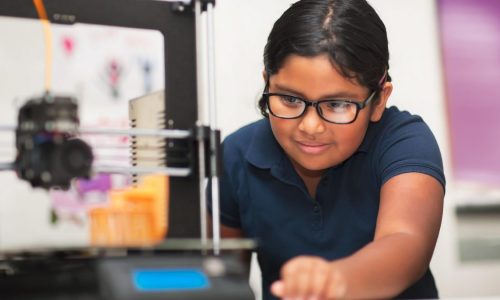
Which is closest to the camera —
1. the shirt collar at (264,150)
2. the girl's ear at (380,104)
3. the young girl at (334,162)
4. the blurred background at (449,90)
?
the young girl at (334,162)

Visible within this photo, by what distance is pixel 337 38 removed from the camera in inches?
41.8

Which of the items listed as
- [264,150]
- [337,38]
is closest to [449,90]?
[264,150]

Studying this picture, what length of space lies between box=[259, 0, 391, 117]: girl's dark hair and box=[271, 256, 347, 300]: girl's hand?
0.48 metres

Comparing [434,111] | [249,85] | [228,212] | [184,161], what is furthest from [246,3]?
[184,161]

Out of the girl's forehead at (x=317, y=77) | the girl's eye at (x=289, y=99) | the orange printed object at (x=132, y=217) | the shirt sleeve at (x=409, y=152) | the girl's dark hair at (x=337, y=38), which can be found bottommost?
A: the orange printed object at (x=132, y=217)

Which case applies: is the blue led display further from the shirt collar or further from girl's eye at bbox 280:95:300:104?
the shirt collar

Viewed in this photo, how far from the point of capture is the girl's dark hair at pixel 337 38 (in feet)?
3.44

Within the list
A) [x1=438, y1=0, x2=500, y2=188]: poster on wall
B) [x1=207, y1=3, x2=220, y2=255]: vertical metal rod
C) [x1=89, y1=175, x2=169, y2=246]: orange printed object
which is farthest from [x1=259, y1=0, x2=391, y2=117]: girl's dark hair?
[x1=438, y1=0, x2=500, y2=188]: poster on wall

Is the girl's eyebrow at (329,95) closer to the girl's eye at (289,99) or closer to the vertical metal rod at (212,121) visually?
the girl's eye at (289,99)

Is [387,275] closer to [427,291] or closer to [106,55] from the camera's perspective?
[427,291]

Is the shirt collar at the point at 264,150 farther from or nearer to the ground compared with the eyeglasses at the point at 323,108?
nearer to the ground

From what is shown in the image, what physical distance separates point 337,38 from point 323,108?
0.13m

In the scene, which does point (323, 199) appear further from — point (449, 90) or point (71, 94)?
point (449, 90)

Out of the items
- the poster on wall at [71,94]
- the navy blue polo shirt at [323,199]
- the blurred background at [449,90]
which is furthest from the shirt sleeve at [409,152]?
the blurred background at [449,90]
